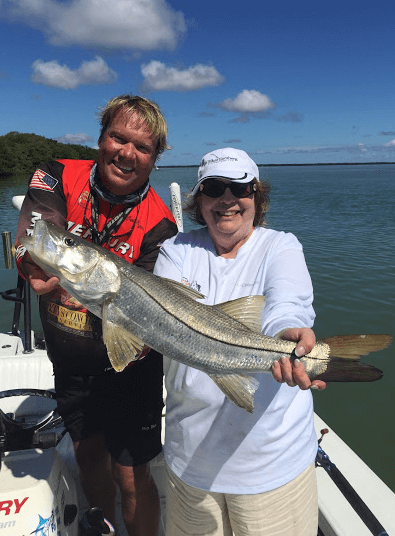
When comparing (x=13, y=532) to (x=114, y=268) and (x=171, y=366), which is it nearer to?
(x=171, y=366)

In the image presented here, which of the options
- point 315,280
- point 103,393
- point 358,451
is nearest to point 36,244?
point 103,393

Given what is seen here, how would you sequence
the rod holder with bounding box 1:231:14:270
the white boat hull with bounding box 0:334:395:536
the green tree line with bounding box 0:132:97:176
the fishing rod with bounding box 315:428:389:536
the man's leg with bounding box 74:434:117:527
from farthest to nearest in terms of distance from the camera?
the green tree line with bounding box 0:132:97:176
the rod holder with bounding box 1:231:14:270
the man's leg with bounding box 74:434:117:527
the fishing rod with bounding box 315:428:389:536
the white boat hull with bounding box 0:334:395:536

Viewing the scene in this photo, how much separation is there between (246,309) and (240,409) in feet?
2.12

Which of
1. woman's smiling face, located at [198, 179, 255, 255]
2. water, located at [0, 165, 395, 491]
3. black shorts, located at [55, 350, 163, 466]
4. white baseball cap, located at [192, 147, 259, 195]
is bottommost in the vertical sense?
water, located at [0, 165, 395, 491]

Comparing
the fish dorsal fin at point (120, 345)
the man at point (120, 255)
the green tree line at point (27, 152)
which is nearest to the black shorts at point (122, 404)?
the man at point (120, 255)

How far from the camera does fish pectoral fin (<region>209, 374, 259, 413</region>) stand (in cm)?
240

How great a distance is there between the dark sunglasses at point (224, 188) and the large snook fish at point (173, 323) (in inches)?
29.6

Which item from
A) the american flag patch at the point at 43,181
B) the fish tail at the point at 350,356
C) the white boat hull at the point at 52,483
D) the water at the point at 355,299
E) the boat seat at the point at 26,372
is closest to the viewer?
the fish tail at the point at 350,356

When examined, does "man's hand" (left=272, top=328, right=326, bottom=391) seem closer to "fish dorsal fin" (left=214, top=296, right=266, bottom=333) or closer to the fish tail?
the fish tail

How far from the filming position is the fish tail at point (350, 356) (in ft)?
7.59

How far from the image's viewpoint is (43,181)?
3350 millimetres

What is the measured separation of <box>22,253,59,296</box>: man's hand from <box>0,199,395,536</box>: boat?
1.21 metres

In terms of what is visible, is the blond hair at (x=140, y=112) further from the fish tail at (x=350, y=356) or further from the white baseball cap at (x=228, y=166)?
the fish tail at (x=350, y=356)

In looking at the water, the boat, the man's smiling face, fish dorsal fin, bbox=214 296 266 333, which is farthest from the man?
fish dorsal fin, bbox=214 296 266 333
